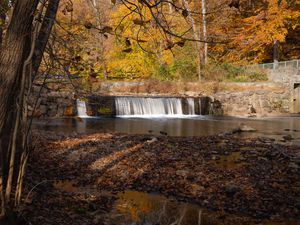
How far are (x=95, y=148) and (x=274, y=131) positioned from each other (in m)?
9.56

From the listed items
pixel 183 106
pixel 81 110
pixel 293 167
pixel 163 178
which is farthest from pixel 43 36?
pixel 183 106

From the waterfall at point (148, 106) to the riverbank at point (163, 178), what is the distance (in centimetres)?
1078

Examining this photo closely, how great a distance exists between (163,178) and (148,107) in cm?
1469

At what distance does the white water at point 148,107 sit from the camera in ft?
69.8

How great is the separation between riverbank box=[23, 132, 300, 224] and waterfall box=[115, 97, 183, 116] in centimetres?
1078

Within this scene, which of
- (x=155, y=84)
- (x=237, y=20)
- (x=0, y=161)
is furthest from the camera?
(x=237, y=20)

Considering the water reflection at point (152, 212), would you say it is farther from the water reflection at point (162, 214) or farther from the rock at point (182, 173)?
the rock at point (182, 173)

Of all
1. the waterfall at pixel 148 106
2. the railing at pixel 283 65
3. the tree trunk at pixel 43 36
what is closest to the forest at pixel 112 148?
the tree trunk at pixel 43 36

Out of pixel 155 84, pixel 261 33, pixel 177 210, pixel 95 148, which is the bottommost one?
pixel 177 210

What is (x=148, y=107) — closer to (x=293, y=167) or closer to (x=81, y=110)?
(x=81, y=110)

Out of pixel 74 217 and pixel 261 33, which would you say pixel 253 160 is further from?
pixel 261 33

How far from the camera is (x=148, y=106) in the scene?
21719 mm

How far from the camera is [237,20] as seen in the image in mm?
29828

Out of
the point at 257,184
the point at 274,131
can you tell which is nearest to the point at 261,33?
the point at 274,131
